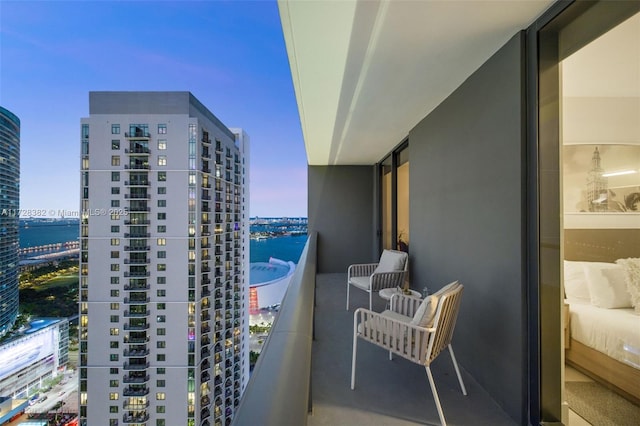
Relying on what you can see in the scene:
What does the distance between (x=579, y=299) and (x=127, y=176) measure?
823 centimetres

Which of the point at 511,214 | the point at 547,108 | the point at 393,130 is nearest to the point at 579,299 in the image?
the point at 511,214

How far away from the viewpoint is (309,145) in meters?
4.75

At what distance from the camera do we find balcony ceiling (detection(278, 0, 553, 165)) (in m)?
1.52

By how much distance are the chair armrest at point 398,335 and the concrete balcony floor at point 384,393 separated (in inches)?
16.3

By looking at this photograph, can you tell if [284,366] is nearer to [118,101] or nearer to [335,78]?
[335,78]

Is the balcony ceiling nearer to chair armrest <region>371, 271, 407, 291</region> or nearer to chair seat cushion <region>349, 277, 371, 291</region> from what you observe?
chair armrest <region>371, 271, 407, 291</region>

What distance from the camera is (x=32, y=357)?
484 cm

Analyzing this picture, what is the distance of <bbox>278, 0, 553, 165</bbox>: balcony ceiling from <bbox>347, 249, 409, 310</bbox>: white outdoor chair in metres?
2.04

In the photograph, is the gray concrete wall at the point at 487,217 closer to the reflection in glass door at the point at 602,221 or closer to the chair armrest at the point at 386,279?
the reflection in glass door at the point at 602,221

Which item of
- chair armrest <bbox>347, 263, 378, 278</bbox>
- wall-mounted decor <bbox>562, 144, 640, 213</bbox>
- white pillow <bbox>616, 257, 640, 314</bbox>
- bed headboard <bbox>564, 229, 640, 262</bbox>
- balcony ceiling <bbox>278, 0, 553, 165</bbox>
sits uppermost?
balcony ceiling <bbox>278, 0, 553, 165</bbox>

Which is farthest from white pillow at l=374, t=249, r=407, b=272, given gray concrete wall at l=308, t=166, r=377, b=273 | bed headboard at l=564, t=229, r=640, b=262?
gray concrete wall at l=308, t=166, r=377, b=273

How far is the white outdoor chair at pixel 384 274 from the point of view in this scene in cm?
345

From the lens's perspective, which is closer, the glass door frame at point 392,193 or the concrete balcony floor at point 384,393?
the concrete balcony floor at point 384,393

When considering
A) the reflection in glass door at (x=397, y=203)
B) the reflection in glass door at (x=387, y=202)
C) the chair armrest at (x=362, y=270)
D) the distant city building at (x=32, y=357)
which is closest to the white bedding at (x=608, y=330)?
the chair armrest at (x=362, y=270)
